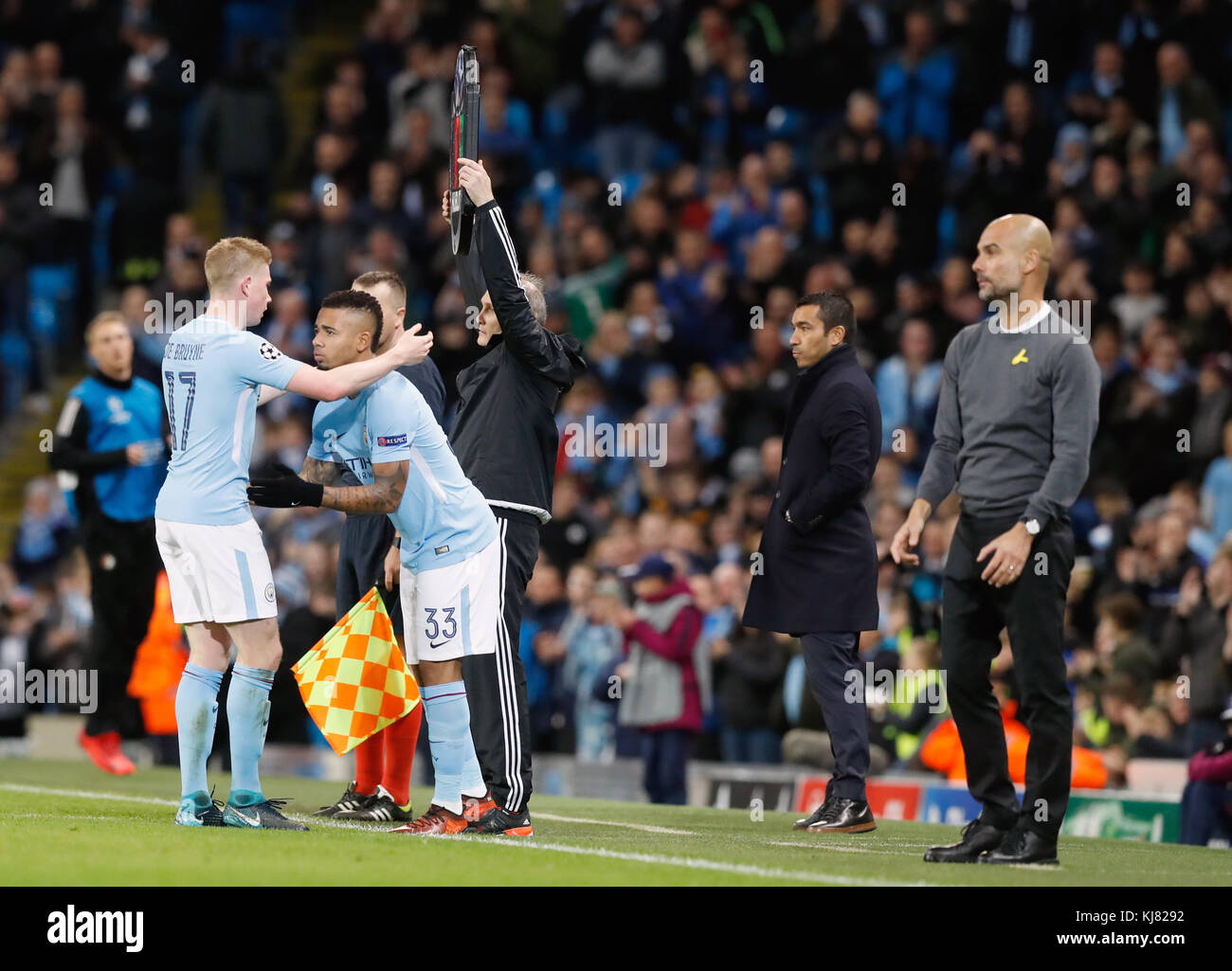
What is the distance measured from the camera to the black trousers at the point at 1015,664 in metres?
7.43

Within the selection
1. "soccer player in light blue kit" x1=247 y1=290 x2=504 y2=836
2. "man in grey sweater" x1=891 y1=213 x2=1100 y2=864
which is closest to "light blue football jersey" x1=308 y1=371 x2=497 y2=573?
"soccer player in light blue kit" x1=247 y1=290 x2=504 y2=836

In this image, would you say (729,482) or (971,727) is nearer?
(971,727)

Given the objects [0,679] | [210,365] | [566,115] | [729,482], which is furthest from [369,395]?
[566,115]

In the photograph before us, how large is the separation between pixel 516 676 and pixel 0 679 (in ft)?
35.8

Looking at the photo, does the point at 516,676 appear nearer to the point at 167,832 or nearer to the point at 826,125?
the point at 167,832

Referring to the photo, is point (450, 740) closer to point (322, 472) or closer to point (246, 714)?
point (246, 714)

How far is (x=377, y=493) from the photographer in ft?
25.2

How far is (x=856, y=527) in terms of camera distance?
31.0 feet

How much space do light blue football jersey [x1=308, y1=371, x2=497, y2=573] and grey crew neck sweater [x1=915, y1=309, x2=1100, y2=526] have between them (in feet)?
6.69

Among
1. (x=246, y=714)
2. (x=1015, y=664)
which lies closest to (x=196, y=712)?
(x=246, y=714)

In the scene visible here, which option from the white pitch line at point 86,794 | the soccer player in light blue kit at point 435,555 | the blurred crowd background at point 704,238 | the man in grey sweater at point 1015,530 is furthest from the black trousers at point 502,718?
the blurred crowd background at point 704,238

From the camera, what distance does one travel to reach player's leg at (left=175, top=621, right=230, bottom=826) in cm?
772

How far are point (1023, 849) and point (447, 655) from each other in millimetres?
2415

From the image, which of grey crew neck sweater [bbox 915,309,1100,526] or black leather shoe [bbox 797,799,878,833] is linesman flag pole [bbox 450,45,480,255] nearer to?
grey crew neck sweater [bbox 915,309,1100,526]
